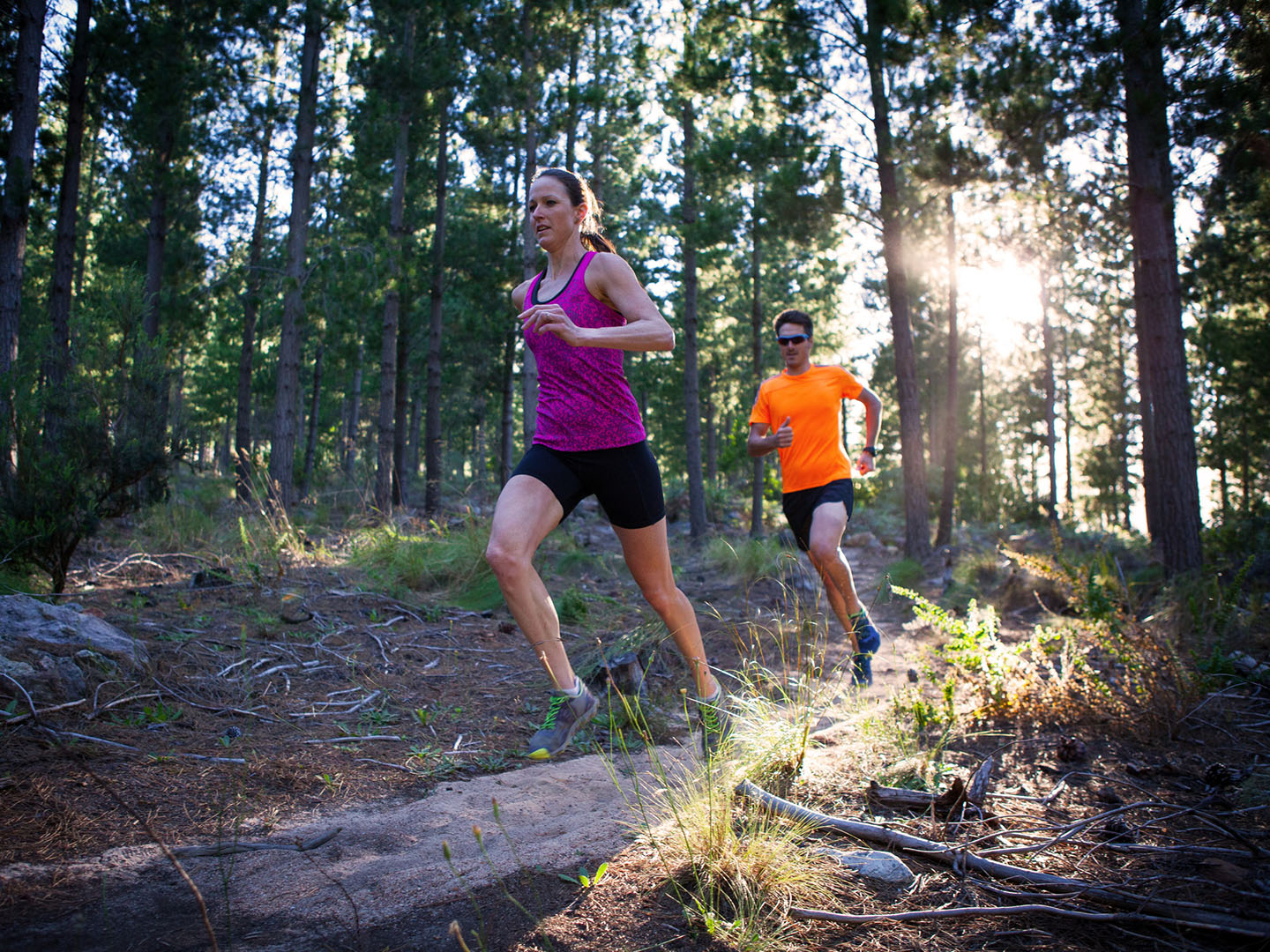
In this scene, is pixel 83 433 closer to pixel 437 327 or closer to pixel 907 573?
pixel 907 573

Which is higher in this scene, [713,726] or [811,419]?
[811,419]

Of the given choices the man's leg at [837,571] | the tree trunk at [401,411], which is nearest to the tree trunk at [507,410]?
the tree trunk at [401,411]

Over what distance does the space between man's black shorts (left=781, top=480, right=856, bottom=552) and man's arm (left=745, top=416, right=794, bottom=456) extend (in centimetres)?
31

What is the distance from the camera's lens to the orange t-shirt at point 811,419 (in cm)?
454

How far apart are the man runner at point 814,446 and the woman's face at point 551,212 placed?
6.17ft

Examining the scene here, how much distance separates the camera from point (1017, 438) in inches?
1489

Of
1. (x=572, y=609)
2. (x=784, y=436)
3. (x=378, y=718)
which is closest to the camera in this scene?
(x=378, y=718)

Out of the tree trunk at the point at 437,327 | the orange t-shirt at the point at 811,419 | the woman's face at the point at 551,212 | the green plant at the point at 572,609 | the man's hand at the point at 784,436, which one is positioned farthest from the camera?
the tree trunk at the point at 437,327

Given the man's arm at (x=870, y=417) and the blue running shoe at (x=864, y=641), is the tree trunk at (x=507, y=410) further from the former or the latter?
the blue running shoe at (x=864, y=641)

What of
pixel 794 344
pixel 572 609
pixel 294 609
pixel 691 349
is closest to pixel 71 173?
pixel 294 609

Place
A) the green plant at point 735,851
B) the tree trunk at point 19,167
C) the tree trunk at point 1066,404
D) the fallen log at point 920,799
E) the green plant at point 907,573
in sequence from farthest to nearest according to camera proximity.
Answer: the tree trunk at point 1066,404 < the green plant at point 907,573 < the tree trunk at point 19,167 < the fallen log at point 920,799 < the green plant at point 735,851

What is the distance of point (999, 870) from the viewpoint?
1931 mm

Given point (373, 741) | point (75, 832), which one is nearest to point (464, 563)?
point (373, 741)

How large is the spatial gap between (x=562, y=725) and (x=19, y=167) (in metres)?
8.92
